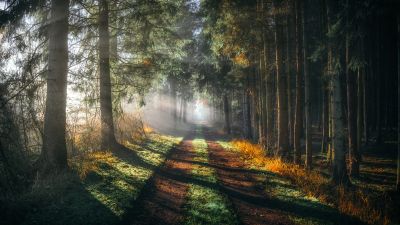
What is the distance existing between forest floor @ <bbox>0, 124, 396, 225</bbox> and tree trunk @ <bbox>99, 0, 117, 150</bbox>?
2.33 metres

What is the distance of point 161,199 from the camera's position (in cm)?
791

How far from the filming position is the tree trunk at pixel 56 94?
9180 millimetres

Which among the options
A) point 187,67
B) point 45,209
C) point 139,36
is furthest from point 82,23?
point 187,67

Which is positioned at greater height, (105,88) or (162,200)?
(105,88)

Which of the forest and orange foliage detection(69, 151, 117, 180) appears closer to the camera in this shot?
the forest

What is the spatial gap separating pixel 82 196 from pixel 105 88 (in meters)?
7.93

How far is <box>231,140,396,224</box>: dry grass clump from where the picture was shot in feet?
22.6

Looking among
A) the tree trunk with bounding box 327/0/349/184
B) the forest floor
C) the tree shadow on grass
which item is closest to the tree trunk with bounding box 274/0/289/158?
the forest floor

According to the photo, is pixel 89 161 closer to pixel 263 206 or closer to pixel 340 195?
pixel 263 206

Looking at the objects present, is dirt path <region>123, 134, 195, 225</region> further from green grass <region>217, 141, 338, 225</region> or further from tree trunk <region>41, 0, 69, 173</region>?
tree trunk <region>41, 0, 69, 173</region>

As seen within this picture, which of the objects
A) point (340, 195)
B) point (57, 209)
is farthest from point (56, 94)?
point (340, 195)

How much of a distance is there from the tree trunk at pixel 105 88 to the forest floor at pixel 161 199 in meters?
2.33

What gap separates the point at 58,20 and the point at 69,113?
3625mm

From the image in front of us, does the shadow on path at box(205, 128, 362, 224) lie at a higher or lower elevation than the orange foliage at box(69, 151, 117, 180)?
lower
